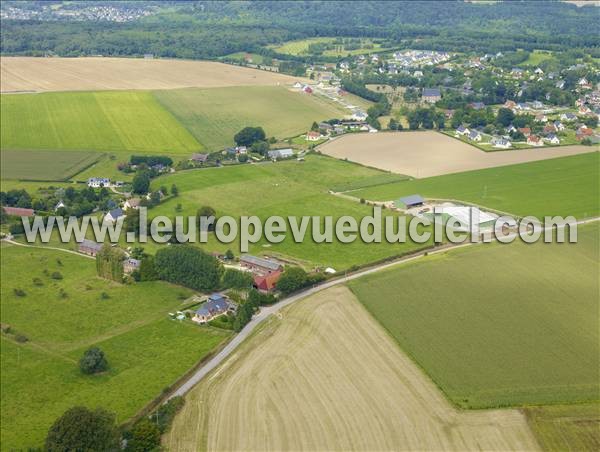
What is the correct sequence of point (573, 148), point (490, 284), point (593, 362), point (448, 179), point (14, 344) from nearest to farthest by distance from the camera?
point (593, 362), point (14, 344), point (490, 284), point (448, 179), point (573, 148)

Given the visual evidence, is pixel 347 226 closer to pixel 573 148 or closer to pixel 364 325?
pixel 364 325

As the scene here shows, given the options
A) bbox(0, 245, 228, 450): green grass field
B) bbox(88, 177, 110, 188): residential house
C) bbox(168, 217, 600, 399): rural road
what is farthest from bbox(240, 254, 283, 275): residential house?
bbox(88, 177, 110, 188): residential house

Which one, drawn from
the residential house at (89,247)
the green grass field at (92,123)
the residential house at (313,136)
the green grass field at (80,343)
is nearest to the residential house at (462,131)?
the residential house at (313,136)

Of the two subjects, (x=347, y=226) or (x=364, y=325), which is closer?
(x=364, y=325)

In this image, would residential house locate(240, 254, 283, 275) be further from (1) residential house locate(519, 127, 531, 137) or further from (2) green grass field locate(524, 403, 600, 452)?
(1) residential house locate(519, 127, 531, 137)

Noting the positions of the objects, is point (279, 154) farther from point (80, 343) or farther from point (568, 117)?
point (80, 343)

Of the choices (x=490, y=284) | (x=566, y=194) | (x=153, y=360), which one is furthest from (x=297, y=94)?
(x=153, y=360)
